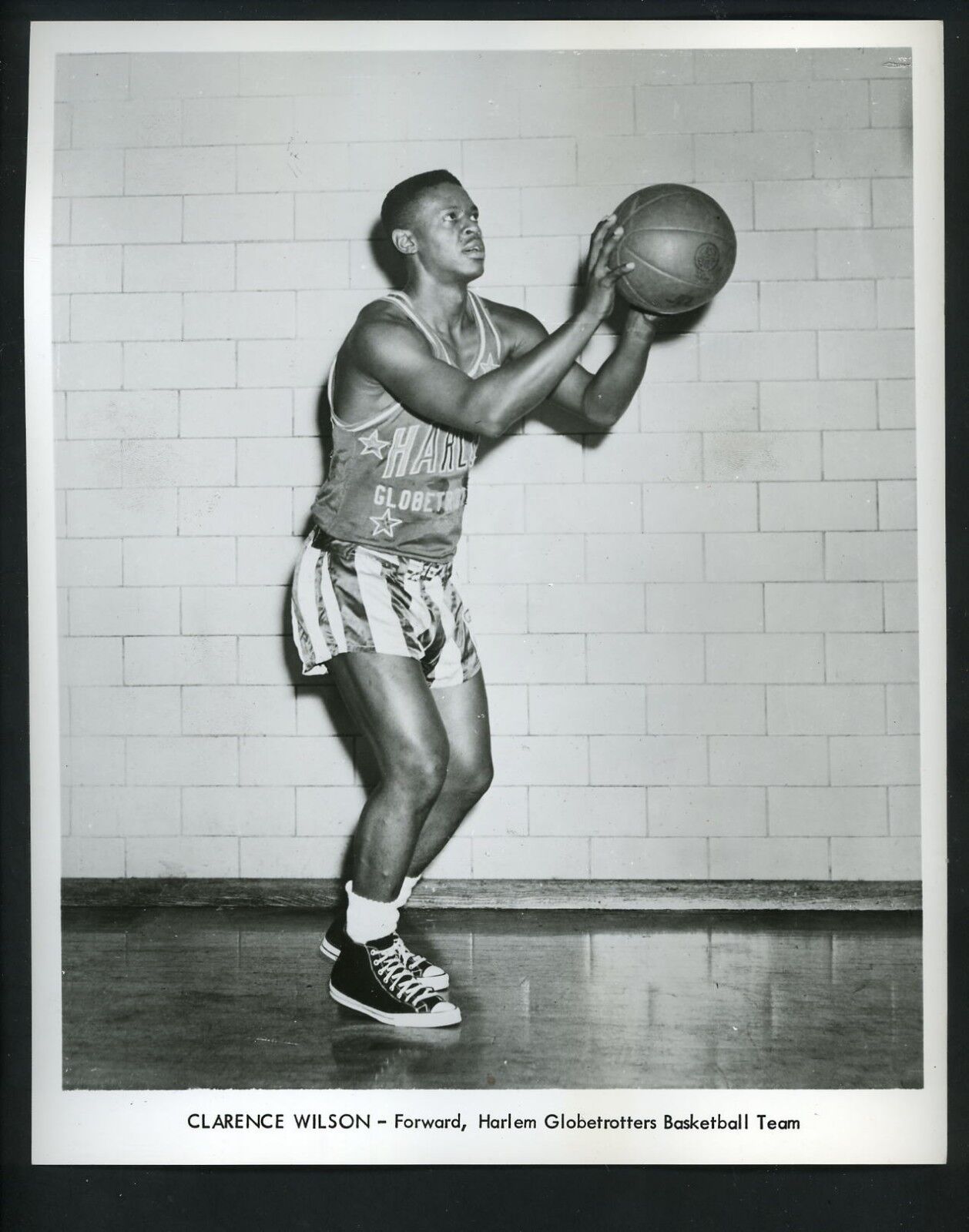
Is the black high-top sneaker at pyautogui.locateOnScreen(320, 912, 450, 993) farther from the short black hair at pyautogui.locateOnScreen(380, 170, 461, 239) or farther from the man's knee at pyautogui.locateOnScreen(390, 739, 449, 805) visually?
the short black hair at pyautogui.locateOnScreen(380, 170, 461, 239)

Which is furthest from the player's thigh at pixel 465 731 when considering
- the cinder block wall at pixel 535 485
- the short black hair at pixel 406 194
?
the short black hair at pixel 406 194

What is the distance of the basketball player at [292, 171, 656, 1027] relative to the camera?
2.70 metres

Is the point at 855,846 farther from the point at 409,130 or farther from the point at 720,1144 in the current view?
the point at 409,130

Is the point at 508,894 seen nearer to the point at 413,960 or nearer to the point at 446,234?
the point at 413,960

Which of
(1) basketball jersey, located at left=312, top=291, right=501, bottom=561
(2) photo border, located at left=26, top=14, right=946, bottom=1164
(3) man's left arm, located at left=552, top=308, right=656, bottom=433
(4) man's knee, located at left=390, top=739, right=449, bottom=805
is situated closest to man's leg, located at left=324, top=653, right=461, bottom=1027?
(4) man's knee, located at left=390, top=739, right=449, bottom=805

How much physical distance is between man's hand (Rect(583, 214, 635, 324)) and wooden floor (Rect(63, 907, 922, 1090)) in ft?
5.73

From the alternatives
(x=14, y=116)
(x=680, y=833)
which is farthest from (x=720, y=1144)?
(x=14, y=116)

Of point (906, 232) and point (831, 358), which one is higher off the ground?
point (906, 232)

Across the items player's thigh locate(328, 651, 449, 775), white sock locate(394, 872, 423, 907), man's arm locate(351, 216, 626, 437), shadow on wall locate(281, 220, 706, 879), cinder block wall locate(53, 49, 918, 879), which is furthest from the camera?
shadow on wall locate(281, 220, 706, 879)

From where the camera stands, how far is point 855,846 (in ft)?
10.4

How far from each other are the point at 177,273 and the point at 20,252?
48cm
